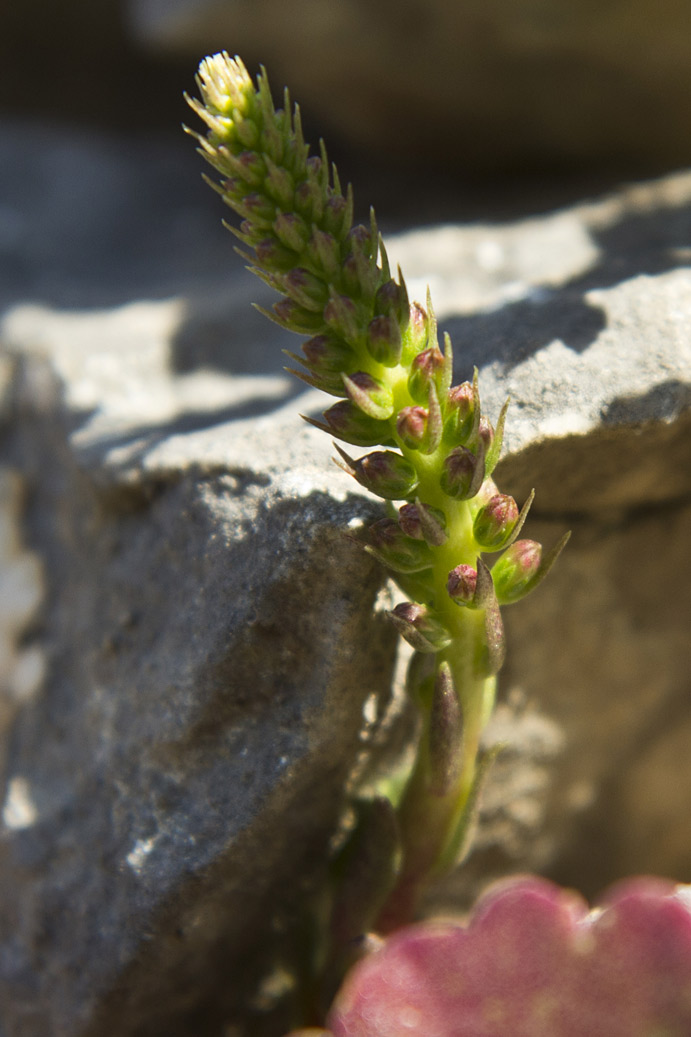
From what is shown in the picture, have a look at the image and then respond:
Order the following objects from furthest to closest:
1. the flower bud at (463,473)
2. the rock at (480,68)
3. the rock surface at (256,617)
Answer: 1. the rock at (480,68)
2. the rock surface at (256,617)
3. the flower bud at (463,473)

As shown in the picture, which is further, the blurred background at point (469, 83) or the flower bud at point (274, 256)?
the blurred background at point (469, 83)

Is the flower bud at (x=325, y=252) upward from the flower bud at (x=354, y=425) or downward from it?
upward

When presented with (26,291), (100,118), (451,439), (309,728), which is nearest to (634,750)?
(309,728)

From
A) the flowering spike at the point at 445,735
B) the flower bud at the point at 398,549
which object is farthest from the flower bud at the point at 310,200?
the flowering spike at the point at 445,735

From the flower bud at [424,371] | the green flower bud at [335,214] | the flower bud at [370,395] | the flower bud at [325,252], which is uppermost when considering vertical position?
the green flower bud at [335,214]

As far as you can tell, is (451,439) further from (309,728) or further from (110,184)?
(110,184)

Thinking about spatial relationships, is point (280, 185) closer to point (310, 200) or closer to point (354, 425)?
point (310, 200)

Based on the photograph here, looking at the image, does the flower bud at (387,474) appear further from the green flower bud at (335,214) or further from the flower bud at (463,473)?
the green flower bud at (335,214)
